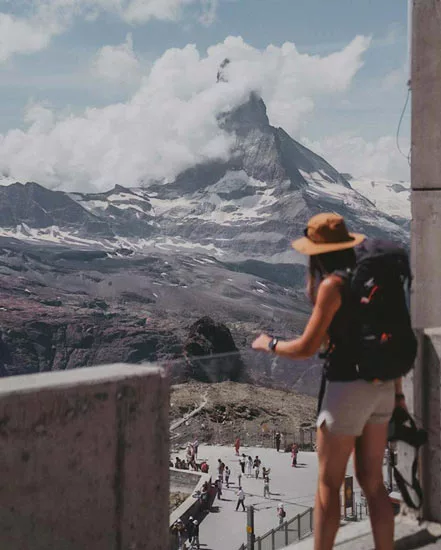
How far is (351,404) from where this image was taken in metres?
3.13

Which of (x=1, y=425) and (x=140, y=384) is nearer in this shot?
(x=1, y=425)

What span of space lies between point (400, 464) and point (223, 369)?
154cm

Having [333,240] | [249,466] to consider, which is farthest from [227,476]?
[333,240]

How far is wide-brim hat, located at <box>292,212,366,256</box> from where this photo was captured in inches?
126

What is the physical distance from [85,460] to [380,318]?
1.22 m

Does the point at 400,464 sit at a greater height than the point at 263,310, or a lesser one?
lesser

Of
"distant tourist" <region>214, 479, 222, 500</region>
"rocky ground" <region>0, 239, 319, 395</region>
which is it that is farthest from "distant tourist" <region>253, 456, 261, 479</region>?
"rocky ground" <region>0, 239, 319, 395</region>

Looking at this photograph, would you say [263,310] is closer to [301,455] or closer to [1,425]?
[301,455]

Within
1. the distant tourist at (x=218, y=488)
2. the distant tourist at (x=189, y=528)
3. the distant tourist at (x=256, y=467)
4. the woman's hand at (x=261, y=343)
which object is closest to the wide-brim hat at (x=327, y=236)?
the woman's hand at (x=261, y=343)

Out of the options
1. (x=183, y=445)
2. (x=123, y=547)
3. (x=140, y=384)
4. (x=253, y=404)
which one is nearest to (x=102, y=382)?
(x=140, y=384)

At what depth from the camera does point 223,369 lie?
17.6ft

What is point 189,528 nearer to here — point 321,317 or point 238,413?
point 321,317

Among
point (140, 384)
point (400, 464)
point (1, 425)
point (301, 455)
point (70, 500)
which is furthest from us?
point (301, 455)

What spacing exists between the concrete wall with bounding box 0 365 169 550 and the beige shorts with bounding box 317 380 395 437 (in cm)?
64
